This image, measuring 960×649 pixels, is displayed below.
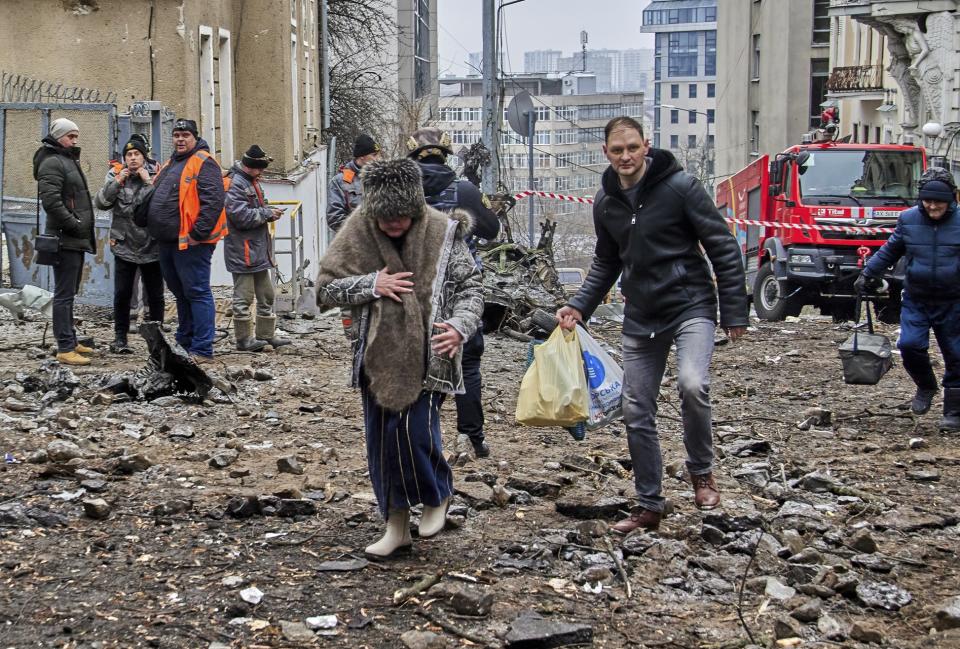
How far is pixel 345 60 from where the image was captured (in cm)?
3531

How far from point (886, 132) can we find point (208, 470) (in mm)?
31264

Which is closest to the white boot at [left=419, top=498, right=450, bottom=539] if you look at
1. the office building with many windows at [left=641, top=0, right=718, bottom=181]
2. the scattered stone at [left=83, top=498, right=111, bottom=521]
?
the scattered stone at [left=83, top=498, right=111, bottom=521]

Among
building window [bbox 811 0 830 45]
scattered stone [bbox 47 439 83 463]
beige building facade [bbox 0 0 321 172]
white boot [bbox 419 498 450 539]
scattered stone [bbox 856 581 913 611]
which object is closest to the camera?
scattered stone [bbox 856 581 913 611]

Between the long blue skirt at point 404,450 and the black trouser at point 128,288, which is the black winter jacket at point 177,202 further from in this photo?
the long blue skirt at point 404,450

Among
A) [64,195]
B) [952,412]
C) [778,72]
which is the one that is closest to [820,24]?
[778,72]

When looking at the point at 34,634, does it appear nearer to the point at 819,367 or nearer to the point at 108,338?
the point at 108,338

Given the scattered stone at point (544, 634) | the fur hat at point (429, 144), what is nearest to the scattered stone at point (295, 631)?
the scattered stone at point (544, 634)

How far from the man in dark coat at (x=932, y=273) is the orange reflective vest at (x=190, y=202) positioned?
492cm

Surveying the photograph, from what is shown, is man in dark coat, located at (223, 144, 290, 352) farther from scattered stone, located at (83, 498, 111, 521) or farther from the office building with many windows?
the office building with many windows

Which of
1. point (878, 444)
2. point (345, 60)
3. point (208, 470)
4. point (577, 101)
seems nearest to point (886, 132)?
point (345, 60)

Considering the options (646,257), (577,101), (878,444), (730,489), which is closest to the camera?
(646,257)

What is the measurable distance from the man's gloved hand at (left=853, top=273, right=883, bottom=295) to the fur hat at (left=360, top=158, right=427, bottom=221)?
15.2 feet

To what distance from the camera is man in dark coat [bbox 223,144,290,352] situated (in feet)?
34.4

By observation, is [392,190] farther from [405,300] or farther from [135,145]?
[135,145]
